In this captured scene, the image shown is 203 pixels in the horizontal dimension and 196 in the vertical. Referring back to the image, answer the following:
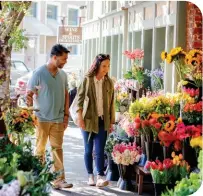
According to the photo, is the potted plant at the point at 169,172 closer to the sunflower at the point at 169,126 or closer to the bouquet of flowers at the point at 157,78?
the sunflower at the point at 169,126

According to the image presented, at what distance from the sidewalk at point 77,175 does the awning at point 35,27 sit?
18.1 meters

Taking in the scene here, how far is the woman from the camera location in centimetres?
677

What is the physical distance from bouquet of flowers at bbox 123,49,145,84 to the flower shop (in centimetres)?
182

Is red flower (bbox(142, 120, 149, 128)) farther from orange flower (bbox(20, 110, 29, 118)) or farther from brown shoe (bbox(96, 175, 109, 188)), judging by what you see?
orange flower (bbox(20, 110, 29, 118))

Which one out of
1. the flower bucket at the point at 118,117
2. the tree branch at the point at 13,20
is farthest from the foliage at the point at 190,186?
the flower bucket at the point at 118,117

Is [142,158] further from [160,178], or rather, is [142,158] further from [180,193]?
[180,193]

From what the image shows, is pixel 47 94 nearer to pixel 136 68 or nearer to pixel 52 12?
pixel 136 68

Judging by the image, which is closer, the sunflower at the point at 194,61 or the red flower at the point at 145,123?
the sunflower at the point at 194,61

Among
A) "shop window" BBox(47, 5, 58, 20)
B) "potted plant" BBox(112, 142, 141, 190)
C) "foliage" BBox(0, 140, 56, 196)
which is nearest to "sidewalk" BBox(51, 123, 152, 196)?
"potted plant" BBox(112, 142, 141, 190)

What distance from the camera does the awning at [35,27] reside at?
29.2m

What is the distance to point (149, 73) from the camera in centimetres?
908

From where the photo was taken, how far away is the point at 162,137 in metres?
6.16

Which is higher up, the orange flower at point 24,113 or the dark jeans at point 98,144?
the orange flower at point 24,113

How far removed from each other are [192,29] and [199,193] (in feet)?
12.3
